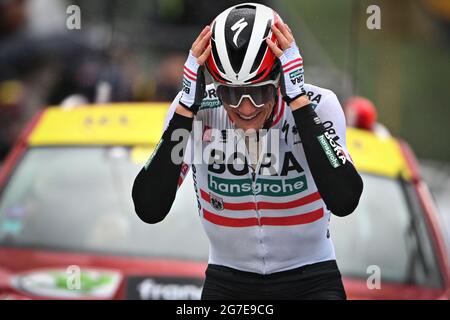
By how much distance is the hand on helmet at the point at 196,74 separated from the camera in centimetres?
404

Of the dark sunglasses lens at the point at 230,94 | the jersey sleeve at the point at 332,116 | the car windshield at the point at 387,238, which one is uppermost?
the dark sunglasses lens at the point at 230,94

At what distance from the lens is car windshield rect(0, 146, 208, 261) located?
228 inches

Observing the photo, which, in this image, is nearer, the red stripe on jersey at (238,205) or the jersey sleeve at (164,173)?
the jersey sleeve at (164,173)

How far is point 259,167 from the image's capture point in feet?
14.1

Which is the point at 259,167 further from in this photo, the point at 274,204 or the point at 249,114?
the point at 249,114

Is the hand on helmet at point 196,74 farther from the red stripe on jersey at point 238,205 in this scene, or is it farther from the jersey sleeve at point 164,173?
the red stripe on jersey at point 238,205

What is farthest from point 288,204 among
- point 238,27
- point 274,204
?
point 238,27

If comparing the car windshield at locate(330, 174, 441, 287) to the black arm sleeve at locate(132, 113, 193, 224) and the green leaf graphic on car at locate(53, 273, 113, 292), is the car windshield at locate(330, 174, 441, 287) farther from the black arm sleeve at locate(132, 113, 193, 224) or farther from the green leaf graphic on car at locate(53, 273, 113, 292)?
the black arm sleeve at locate(132, 113, 193, 224)

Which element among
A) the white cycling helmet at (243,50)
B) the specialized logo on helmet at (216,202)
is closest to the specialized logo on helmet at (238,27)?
the white cycling helmet at (243,50)

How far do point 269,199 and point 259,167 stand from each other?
0.12m

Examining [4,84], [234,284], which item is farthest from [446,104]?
[234,284]

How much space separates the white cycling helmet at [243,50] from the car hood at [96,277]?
1485 millimetres

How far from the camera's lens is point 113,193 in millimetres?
6137

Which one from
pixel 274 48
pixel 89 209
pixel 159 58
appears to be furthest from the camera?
pixel 159 58
